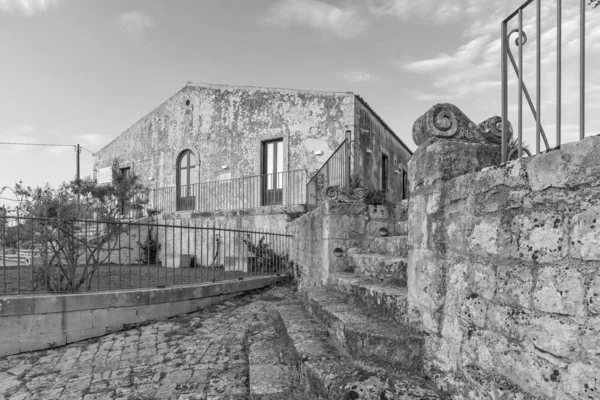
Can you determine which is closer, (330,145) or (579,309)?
(579,309)

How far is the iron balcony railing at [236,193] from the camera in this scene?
36.2 feet

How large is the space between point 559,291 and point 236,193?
11.3m

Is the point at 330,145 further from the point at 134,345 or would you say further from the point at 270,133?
the point at 134,345

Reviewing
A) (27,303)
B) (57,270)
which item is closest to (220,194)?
(57,270)

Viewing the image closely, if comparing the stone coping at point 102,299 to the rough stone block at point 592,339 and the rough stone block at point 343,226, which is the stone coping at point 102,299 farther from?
the rough stone block at point 592,339

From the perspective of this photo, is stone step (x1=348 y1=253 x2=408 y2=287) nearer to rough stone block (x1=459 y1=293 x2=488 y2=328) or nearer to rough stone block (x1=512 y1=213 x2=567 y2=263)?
rough stone block (x1=459 y1=293 x2=488 y2=328)

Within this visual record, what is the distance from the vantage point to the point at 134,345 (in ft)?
14.4

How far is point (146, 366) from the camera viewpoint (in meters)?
3.74

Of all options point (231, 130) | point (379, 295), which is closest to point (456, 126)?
point (379, 295)

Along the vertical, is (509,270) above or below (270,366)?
above

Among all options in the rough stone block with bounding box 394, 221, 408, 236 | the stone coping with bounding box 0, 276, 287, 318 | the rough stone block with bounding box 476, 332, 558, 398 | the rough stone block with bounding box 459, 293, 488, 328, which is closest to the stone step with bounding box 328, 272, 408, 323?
the rough stone block with bounding box 459, 293, 488, 328

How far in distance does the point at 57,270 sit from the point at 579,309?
6.51 meters

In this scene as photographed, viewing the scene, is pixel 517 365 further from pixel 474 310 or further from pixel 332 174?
pixel 332 174

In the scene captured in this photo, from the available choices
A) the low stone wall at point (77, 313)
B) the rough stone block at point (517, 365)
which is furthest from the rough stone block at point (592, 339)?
the low stone wall at point (77, 313)
